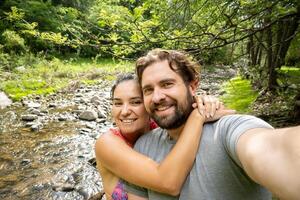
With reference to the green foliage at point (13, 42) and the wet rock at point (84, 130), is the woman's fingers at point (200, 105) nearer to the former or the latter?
the wet rock at point (84, 130)

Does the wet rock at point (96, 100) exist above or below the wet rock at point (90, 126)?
above

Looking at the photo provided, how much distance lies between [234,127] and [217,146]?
0.66ft

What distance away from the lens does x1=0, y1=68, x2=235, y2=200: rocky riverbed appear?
588 centimetres

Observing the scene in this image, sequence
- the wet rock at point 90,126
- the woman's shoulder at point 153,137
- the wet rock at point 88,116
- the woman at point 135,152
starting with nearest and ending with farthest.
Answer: the woman at point 135,152, the woman's shoulder at point 153,137, the wet rock at point 90,126, the wet rock at point 88,116

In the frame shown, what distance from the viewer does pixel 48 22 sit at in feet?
98.8

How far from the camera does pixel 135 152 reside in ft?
7.38

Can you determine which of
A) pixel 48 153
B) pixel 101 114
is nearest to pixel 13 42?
pixel 101 114

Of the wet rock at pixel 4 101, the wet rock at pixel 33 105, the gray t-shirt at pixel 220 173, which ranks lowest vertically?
the wet rock at pixel 33 105

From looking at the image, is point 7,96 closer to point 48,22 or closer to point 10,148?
point 10,148

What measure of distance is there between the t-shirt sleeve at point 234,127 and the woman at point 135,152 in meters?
0.18

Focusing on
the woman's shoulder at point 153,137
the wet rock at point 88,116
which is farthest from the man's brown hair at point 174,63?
the wet rock at point 88,116

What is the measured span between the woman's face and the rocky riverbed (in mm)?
3282

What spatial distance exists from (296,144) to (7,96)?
13.4 metres

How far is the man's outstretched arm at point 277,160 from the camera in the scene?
99cm
